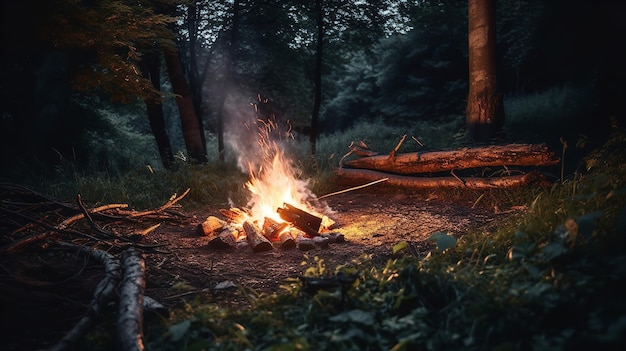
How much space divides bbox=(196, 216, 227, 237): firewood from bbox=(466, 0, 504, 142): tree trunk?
4.93 meters

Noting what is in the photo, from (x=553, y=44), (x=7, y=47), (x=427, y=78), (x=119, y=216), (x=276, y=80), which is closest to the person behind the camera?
(x=7, y=47)

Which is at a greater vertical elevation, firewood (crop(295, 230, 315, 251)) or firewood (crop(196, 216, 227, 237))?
firewood (crop(196, 216, 227, 237))

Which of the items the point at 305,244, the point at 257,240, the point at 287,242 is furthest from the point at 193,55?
the point at 305,244

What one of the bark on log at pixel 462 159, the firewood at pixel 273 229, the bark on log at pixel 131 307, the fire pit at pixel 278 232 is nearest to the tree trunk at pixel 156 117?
the fire pit at pixel 278 232

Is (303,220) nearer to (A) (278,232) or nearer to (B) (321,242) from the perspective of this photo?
(A) (278,232)

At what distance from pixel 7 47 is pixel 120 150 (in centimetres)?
1142

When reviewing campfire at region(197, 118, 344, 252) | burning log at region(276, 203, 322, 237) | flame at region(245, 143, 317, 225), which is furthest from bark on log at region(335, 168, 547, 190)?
burning log at region(276, 203, 322, 237)

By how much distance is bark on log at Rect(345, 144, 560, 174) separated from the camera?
5.41 m

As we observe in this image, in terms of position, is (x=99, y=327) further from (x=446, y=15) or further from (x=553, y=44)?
(x=446, y=15)

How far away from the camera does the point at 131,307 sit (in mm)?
2494

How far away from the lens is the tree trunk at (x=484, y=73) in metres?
6.62

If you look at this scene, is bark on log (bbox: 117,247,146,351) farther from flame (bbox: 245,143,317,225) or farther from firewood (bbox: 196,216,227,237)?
flame (bbox: 245,143,317,225)

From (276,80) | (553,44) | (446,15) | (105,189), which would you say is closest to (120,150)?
(276,80)

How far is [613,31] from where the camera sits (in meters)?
9.37
